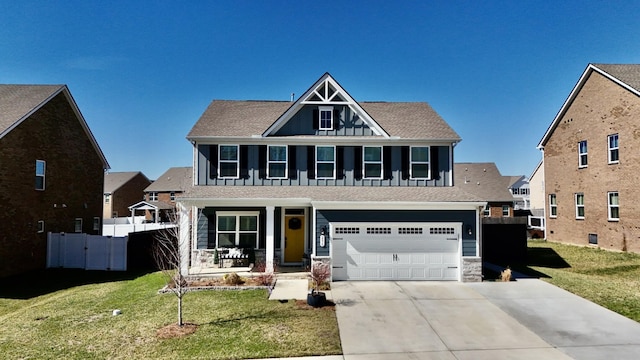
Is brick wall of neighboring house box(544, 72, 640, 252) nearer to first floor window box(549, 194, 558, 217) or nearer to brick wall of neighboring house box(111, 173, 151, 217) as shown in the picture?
first floor window box(549, 194, 558, 217)

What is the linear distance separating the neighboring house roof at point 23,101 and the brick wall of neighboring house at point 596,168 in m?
32.0

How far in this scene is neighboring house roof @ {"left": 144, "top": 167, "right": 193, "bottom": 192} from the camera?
160 feet

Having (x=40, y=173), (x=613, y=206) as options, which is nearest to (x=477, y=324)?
(x=613, y=206)

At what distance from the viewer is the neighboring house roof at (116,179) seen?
45175 mm

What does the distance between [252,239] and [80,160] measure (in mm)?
13139

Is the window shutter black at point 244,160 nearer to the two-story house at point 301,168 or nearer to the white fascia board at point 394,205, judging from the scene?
the two-story house at point 301,168

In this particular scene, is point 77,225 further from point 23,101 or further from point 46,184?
point 23,101

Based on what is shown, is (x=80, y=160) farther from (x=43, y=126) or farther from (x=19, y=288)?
(x=19, y=288)

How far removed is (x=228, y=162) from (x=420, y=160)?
929cm

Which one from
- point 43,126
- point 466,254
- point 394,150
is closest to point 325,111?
point 394,150

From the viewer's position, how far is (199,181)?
16.5 metres

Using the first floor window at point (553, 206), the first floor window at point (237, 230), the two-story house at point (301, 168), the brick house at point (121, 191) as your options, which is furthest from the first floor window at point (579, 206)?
the brick house at point (121, 191)

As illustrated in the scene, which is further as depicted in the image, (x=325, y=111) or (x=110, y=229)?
(x=110, y=229)

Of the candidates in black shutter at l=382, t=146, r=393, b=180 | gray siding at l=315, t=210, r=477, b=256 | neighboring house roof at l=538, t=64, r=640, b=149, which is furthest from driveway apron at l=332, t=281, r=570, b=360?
neighboring house roof at l=538, t=64, r=640, b=149
